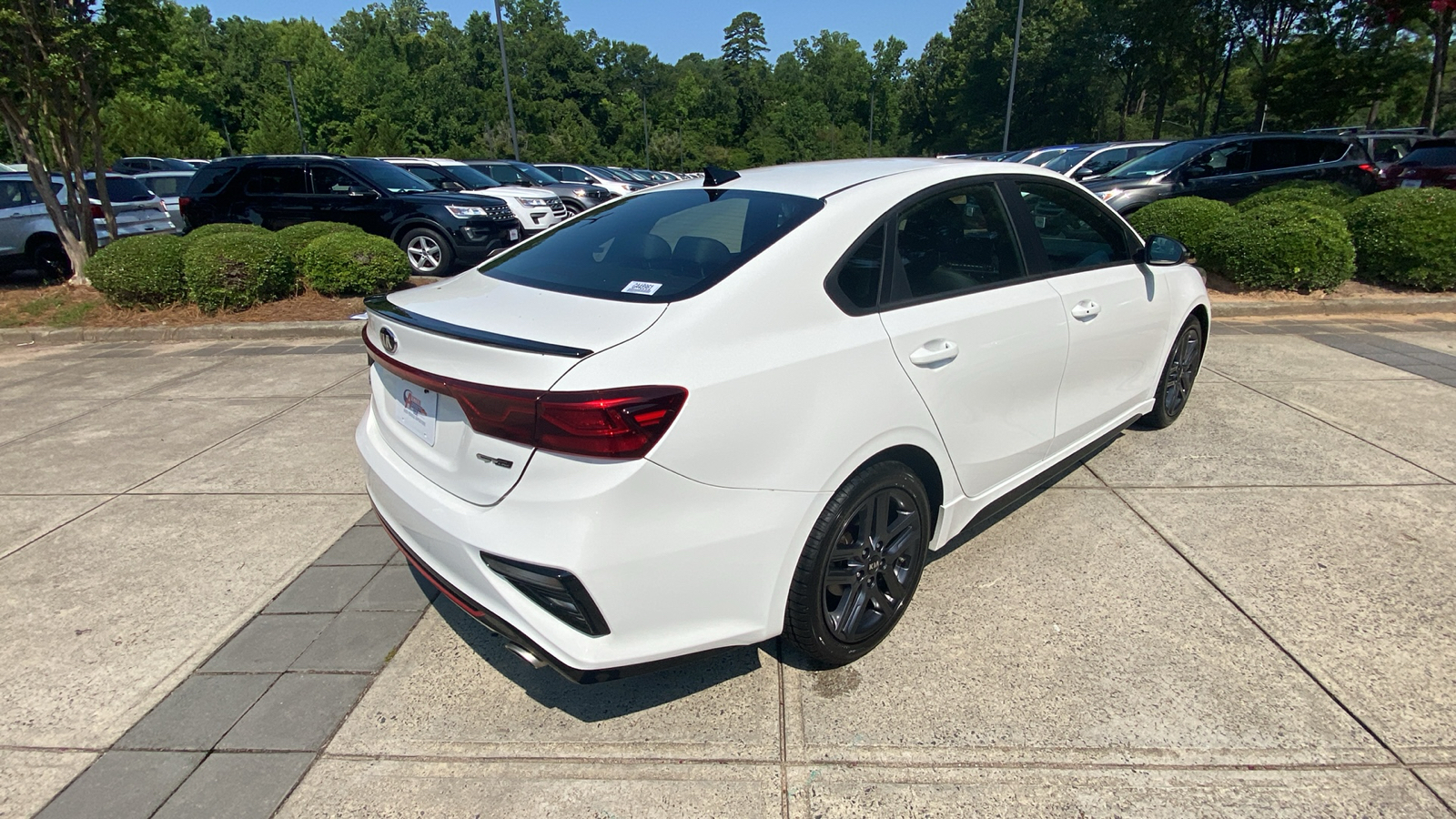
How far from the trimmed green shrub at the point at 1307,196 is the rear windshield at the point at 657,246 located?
27.4 feet

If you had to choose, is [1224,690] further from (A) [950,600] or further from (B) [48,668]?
(B) [48,668]

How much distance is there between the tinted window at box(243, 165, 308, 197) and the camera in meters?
10.5

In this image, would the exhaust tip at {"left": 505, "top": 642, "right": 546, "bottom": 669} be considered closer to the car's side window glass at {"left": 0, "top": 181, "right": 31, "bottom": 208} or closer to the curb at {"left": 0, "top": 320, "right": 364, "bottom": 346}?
the curb at {"left": 0, "top": 320, "right": 364, "bottom": 346}

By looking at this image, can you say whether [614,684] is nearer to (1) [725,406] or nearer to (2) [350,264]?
(1) [725,406]

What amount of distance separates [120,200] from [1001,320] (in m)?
14.3

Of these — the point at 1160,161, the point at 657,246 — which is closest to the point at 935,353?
the point at 657,246

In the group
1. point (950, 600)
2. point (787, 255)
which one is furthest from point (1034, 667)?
point (787, 255)

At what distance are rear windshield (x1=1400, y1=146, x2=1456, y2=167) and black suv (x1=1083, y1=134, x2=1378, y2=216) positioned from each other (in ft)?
3.24

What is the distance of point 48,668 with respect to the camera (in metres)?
2.73

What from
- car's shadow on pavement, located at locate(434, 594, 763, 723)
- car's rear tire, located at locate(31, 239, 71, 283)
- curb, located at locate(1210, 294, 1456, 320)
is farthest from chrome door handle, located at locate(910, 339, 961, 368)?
car's rear tire, located at locate(31, 239, 71, 283)

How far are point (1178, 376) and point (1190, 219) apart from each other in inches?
206

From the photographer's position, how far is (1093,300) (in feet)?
11.3

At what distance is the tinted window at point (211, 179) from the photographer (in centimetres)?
1062

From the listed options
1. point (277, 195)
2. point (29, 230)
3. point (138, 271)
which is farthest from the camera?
point (277, 195)
